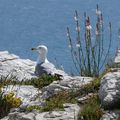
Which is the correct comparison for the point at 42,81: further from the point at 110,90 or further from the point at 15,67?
the point at 15,67

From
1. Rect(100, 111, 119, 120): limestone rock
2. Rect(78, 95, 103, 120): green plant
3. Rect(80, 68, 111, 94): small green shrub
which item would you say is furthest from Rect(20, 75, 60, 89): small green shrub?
Rect(100, 111, 119, 120): limestone rock

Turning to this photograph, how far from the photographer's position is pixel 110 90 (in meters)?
6.55

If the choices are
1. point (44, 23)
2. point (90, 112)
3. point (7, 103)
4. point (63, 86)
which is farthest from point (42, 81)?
point (44, 23)

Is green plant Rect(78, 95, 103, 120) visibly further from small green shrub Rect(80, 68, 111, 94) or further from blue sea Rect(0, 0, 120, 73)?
blue sea Rect(0, 0, 120, 73)

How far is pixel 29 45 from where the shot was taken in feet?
75.7

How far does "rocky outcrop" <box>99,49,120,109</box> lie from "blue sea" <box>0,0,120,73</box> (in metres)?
13.4

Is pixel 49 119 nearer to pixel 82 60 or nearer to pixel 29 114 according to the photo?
pixel 29 114

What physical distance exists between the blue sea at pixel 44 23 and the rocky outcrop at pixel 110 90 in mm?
13411

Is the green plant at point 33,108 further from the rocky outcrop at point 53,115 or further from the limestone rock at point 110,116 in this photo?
the limestone rock at point 110,116

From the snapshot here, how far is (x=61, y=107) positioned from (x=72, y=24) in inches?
749

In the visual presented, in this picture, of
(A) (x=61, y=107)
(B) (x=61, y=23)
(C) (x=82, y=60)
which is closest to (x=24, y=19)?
(B) (x=61, y=23)

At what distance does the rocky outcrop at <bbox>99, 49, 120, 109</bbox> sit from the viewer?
645cm

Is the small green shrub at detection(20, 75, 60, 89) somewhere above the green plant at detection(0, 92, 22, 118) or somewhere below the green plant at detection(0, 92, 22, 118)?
above

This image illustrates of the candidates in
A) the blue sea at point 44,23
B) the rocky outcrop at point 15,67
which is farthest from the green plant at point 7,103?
the blue sea at point 44,23
